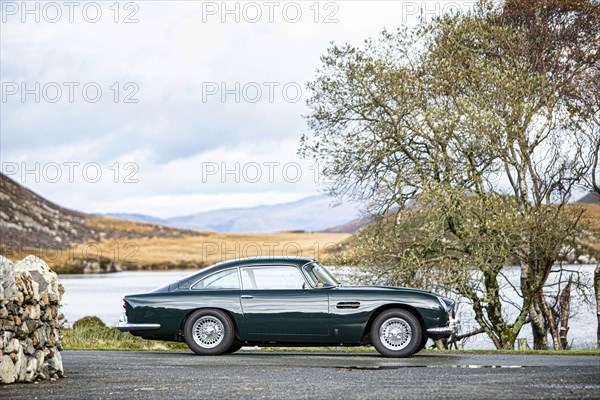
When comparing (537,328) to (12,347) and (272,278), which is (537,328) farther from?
(12,347)

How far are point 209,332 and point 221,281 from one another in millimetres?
904

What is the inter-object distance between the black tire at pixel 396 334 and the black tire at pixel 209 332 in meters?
2.51

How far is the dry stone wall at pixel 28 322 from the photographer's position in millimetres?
11516

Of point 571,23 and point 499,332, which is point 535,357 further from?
point 571,23

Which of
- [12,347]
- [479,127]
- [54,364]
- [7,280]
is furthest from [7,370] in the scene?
[479,127]

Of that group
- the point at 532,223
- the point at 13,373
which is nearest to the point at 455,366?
the point at 13,373

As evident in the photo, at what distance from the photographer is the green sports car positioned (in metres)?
14.9

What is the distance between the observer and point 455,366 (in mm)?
13312

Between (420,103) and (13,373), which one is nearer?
(13,373)

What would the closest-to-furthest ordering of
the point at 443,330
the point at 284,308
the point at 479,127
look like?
the point at 443,330 < the point at 284,308 < the point at 479,127

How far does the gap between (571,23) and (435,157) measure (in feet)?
24.4

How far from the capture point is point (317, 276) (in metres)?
15.5

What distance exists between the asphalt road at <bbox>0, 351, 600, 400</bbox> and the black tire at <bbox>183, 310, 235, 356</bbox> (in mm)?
233

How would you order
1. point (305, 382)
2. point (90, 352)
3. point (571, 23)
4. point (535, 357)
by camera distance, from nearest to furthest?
1. point (305, 382)
2. point (535, 357)
3. point (90, 352)
4. point (571, 23)
